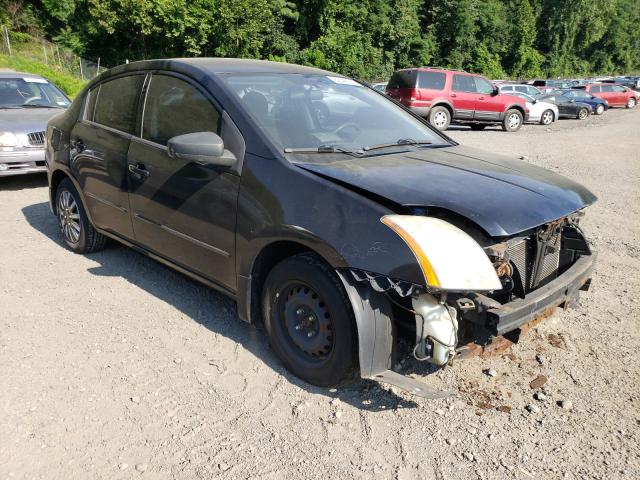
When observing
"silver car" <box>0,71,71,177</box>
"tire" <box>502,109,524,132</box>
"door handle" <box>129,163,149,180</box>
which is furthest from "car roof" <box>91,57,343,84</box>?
"tire" <box>502,109,524,132</box>

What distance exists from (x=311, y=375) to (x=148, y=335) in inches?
50.2

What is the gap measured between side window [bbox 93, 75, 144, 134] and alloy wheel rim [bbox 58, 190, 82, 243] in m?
0.90

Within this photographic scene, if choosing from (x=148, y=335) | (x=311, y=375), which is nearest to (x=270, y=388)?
(x=311, y=375)

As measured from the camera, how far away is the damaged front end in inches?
97.7

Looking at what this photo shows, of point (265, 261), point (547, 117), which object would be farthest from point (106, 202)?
point (547, 117)

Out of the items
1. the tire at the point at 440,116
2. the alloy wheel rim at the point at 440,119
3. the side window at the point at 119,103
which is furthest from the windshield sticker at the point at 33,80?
the alloy wheel rim at the point at 440,119

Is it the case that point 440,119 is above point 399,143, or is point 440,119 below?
below

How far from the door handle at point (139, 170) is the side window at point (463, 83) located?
49.5 feet

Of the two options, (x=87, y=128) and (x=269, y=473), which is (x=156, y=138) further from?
(x=269, y=473)

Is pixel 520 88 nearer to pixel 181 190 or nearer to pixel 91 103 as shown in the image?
pixel 91 103

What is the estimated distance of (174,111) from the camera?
373 centimetres

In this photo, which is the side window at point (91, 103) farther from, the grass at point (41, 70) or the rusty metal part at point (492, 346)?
the grass at point (41, 70)

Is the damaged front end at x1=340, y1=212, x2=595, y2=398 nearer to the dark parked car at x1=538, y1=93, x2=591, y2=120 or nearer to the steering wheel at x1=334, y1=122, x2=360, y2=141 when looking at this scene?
the steering wheel at x1=334, y1=122, x2=360, y2=141

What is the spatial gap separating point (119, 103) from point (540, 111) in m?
20.9
